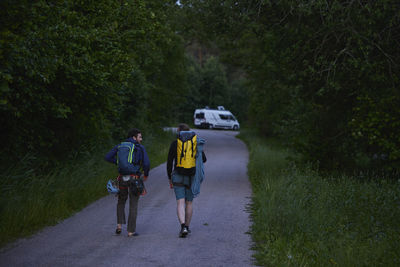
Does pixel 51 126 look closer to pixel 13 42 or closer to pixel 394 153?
pixel 13 42

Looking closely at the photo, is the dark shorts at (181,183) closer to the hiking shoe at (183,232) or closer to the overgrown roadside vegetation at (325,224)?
the hiking shoe at (183,232)

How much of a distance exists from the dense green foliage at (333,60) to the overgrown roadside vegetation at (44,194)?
231 inches

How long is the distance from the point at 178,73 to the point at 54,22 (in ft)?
86.8

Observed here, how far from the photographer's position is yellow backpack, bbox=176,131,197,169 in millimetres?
8344

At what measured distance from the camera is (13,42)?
750cm

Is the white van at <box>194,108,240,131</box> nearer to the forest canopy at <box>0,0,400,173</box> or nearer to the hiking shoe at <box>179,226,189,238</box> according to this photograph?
→ the forest canopy at <box>0,0,400,173</box>

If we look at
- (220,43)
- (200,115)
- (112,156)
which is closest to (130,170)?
(112,156)

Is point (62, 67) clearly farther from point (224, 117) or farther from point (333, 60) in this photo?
point (224, 117)

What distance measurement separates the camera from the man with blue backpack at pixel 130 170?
27.3 feet

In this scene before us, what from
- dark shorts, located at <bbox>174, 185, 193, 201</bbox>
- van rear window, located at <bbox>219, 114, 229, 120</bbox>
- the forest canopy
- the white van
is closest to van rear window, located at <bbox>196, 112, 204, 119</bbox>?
the white van

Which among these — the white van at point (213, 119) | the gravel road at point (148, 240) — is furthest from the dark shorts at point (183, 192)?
the white van at point (213, 119)

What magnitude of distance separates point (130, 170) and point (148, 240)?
120 centimetres

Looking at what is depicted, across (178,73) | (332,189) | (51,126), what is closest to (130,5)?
(51,126)

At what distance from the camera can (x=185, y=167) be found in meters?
8.33
